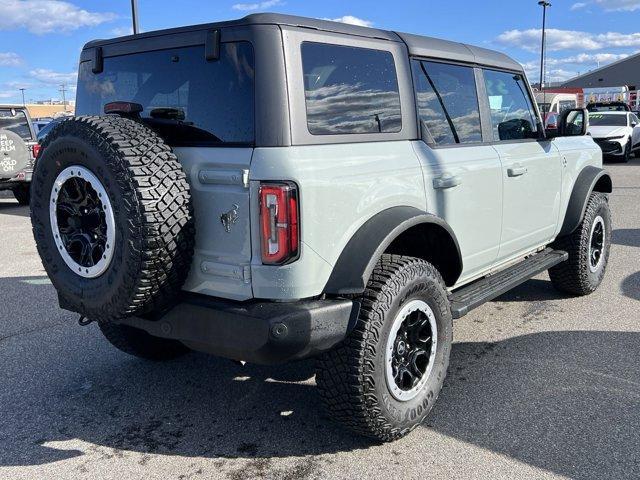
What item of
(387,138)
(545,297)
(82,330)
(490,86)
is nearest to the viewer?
(387,138)

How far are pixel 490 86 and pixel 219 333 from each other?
103 inches

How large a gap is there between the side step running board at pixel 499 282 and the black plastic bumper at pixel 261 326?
1028 millimetres

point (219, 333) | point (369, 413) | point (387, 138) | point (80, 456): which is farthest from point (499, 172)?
point (80, 456)

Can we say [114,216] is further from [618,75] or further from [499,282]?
[618,75]

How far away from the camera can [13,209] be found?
40.7 feet

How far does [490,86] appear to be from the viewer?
4.09m

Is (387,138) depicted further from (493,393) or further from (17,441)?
(17,441)

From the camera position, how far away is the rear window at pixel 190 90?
264 centimetres

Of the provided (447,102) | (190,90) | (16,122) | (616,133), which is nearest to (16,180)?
(16,122)

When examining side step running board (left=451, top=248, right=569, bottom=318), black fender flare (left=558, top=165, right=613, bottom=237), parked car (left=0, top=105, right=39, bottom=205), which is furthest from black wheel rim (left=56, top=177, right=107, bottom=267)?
parked car (left=0, top=105, right=39, bottom=205)

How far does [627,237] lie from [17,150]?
33.7ft

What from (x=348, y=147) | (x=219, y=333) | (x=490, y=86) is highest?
(x=490, y=86)

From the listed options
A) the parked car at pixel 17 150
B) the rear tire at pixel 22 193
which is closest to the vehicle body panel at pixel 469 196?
the parked car at pixel 17 150

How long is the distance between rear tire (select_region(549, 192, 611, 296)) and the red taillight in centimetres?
336
